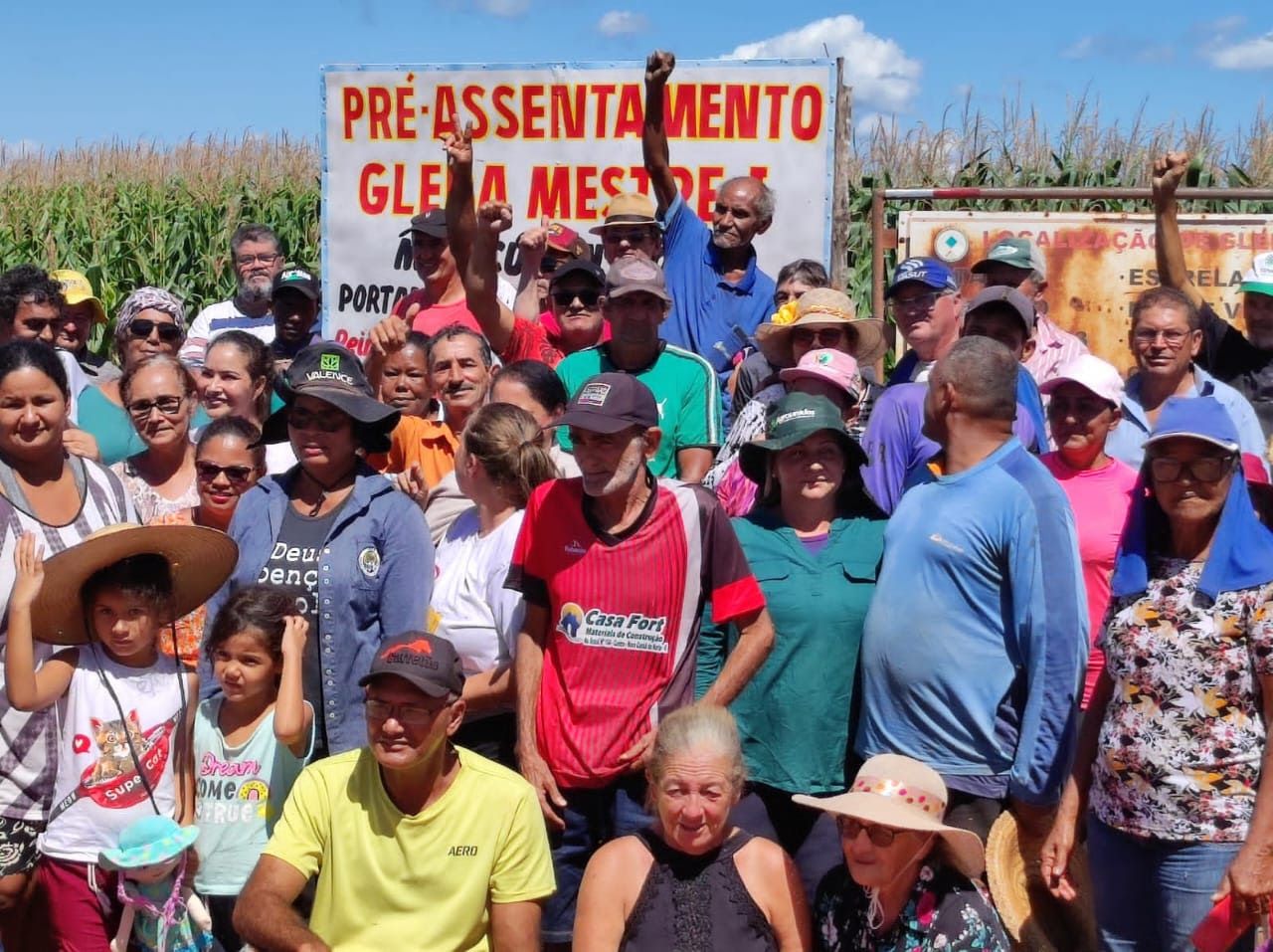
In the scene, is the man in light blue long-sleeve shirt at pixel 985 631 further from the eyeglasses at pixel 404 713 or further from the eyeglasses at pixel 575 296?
the eyeglasses at pixel 575 296

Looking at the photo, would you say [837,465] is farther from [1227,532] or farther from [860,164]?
[860,164]

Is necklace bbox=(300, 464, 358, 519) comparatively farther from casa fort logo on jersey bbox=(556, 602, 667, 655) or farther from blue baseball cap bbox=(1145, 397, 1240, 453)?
blue baseball cap bbox=(1145, 397, 1240, 453)

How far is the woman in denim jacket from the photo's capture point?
4766 millimetres

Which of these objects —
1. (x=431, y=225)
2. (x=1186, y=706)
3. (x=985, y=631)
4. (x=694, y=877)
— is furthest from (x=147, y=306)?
(x=1186, y=706)

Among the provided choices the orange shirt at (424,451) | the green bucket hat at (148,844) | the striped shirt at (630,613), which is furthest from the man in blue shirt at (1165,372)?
the green bucket hat at (148,844)

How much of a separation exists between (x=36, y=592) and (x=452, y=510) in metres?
1.45

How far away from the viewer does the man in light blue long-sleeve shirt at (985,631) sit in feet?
13.9

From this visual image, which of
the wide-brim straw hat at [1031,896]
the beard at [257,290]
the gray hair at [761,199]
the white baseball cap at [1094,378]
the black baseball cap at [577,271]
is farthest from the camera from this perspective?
the beard at [257,290]

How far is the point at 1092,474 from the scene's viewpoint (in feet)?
16.8

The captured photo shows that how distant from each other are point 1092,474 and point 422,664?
2.45 meters

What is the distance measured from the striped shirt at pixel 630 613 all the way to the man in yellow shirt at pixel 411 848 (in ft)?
1.10

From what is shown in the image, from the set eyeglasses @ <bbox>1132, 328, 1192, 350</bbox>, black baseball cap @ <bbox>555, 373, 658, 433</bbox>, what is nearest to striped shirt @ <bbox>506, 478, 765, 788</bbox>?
black baseball cap @ <bbox>555, 373, 658, 433</bbox>

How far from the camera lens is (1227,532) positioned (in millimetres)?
3873

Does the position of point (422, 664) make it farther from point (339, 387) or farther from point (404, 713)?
point (339, 387)
